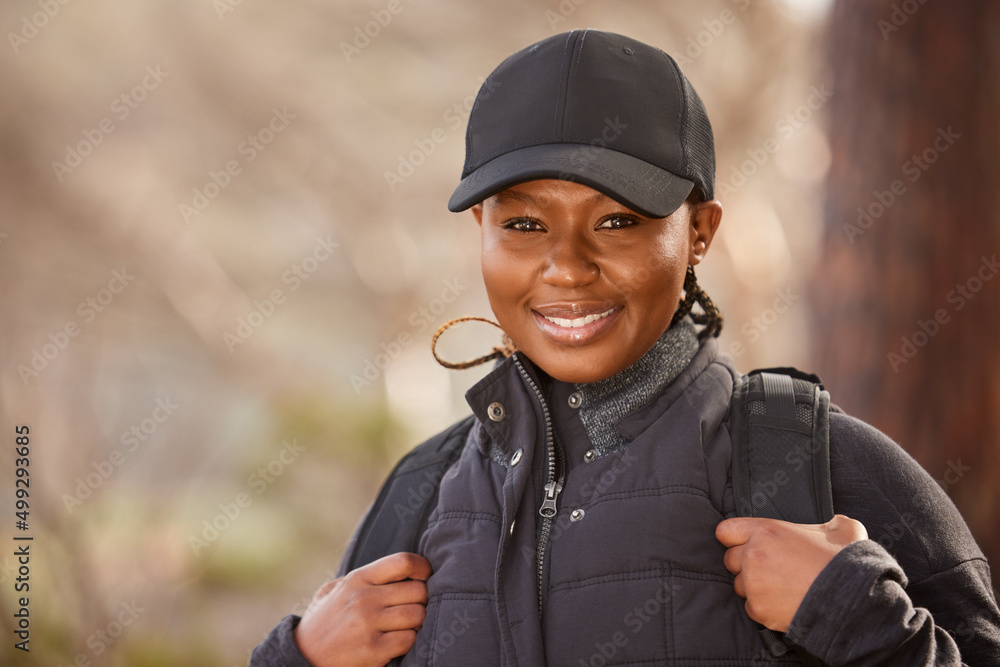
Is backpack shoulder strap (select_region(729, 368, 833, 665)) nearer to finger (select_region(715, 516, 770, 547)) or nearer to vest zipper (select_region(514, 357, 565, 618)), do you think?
finger (select_region(715, 516, 770, 547))

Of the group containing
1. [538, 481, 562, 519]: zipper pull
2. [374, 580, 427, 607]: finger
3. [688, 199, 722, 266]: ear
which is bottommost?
[374, 580, 427, 607]: finger

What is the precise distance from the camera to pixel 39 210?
412 cm

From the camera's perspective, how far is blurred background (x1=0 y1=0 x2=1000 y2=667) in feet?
7.71

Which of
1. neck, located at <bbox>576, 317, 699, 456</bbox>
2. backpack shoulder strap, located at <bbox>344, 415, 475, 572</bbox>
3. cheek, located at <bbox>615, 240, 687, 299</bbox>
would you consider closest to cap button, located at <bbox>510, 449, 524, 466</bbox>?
neck, located at <bbox>576, 317, 699, 456</bbox>

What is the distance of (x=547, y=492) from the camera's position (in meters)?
1.34

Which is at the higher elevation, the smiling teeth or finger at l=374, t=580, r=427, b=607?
the smiling teeth

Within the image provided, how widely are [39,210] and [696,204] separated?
3.92m

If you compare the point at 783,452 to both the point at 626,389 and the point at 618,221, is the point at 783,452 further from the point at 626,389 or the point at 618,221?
the point at 618,221

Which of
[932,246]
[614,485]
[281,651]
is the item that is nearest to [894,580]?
[614,485]

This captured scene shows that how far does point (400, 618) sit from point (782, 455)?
2.33ft

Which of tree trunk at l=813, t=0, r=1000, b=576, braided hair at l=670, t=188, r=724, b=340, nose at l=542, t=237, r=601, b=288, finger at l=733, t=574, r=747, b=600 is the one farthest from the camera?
tree trunk at l=813, t=0, r=1000, b=576

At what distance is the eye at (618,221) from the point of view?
1.30 meters

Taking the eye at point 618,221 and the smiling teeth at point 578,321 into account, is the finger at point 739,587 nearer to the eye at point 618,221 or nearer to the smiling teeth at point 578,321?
the smiling teeth at point 578,321

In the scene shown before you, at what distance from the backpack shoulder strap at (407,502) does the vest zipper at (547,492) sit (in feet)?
0.78
